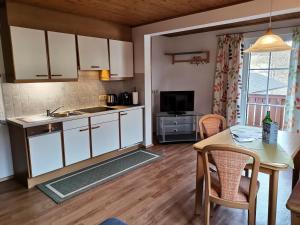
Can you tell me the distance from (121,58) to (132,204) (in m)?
2.58

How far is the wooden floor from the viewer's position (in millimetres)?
2240

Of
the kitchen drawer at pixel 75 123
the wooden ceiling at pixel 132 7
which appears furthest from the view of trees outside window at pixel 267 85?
the kitchen drawer at pixel 75 123

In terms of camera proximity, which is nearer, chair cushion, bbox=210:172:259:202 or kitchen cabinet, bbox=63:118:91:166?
chair cushion, bbox=210:172:259:202

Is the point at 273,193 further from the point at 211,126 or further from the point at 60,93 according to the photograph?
the point at 60,93

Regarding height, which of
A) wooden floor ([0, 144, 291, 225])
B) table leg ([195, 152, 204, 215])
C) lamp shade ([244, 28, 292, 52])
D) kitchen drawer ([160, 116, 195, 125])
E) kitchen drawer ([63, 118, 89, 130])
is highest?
lamp shade ([244, 28, 292, 52])

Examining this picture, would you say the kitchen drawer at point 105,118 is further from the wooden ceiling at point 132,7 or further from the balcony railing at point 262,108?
the balcony railing at point 262,108

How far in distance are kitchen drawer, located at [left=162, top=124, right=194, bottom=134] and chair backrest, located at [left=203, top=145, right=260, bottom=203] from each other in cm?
287

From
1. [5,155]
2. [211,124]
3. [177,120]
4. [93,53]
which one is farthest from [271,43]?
[5,155]

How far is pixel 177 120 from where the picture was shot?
4703mm

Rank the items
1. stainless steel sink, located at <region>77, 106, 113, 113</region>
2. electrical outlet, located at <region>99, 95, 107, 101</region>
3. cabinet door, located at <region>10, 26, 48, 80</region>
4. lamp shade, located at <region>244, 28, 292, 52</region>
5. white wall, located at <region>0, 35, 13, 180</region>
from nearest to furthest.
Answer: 1. lamp shade, located at <region>244, 28, 292, 52</region>
2. cabinet door, located at <region>10, 26, 48, 80</region>
3. white wall, located at <region>0, 35, 13, 180</region>
4. stainless steel sink, located at <region>77, 106, 113, 113</region>
5. electrical outlet, located at <region>99, 95, 107, 101</region>

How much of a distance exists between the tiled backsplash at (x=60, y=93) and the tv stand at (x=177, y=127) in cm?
72

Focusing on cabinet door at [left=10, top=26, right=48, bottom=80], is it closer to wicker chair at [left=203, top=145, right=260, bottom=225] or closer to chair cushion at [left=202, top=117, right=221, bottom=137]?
chair cushion at [left=202, top=117, right=221, bottom=137]

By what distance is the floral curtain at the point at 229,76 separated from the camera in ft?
14.1

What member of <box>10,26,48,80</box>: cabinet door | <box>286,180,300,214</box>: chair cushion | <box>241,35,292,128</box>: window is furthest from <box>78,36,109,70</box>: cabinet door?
<box>286,180,300,214</box>: chair cushion
